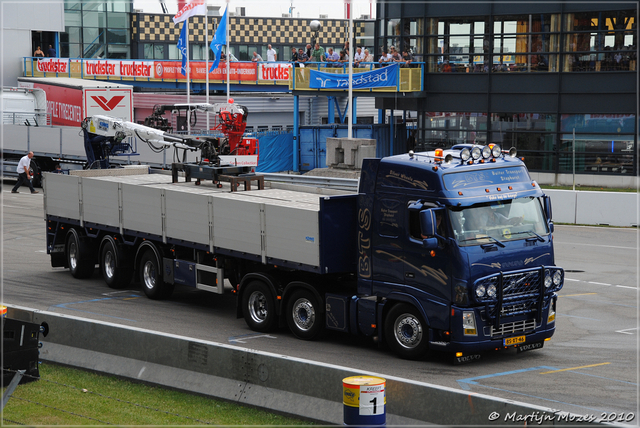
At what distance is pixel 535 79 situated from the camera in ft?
106

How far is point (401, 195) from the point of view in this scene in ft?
37.9

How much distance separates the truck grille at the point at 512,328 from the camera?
11.1 m

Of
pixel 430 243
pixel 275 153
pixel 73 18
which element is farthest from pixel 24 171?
pixel 73 18

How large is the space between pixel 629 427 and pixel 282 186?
1039 cm

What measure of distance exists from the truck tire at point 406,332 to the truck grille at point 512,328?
882mm

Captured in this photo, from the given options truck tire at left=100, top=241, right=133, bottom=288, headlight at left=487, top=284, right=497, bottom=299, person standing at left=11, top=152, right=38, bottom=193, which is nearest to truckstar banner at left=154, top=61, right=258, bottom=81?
person standing at left=11, top=152, right=38, bottom=193

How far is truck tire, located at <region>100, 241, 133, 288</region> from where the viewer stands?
54.6ft

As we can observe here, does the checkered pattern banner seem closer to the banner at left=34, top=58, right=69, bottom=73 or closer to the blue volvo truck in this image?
the banner at left=34, top=58, right=69, bottom=73

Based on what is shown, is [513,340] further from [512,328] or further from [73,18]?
[73,18]

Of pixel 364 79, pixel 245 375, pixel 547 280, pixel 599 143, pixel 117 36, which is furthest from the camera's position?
pixel 117 36

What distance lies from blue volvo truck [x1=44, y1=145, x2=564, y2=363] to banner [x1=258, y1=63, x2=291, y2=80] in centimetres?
2954

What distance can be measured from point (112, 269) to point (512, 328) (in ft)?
28.9

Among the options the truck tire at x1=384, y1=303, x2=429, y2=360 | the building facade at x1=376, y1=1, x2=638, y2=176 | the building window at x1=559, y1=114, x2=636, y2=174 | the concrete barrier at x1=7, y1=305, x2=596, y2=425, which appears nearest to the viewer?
the concrete barrier at x1=7, y1=305, x2=596, y2=425

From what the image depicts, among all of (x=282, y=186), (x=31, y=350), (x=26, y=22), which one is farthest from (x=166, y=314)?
(x=26, y=22)
